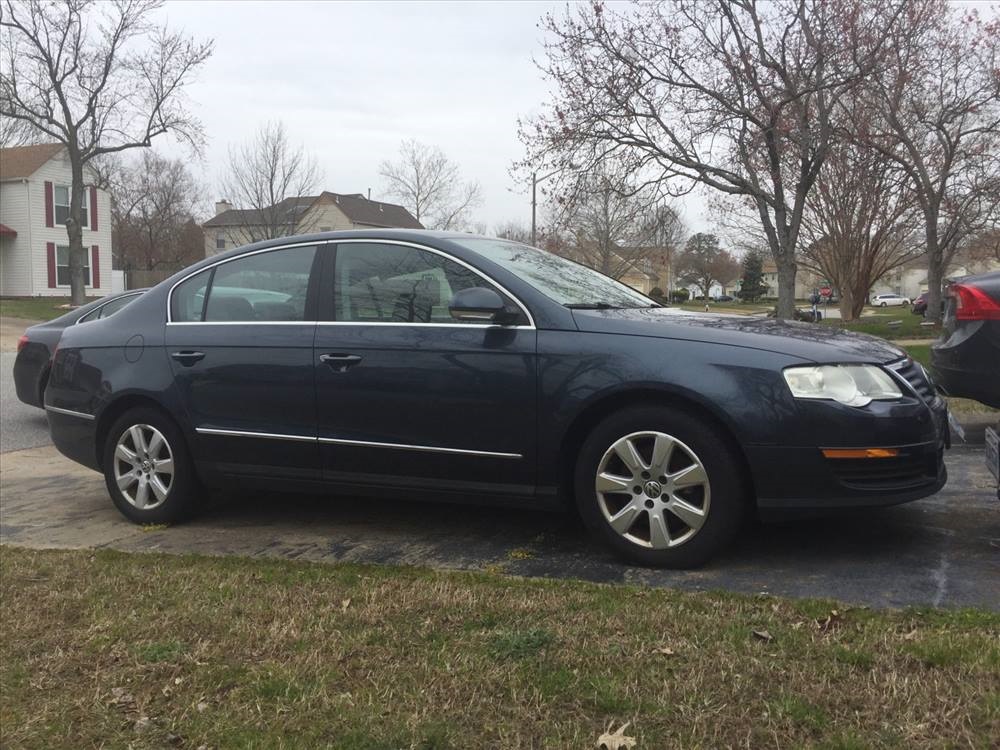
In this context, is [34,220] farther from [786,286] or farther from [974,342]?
[974,342]

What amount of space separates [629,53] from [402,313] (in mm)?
12605

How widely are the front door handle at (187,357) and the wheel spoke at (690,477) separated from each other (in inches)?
105

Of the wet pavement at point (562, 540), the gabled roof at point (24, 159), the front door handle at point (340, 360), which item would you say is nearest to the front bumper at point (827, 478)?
the wet pavement at point (562, 540)

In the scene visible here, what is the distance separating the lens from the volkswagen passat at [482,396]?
356 centimetres

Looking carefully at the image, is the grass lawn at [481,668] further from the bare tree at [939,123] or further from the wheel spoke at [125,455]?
the bare tree at [939,123]

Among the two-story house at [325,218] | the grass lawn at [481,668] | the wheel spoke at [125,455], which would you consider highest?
the two-story house at [325,218]

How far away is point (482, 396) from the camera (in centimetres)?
400

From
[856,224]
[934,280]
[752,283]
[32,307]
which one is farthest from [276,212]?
[752,283]

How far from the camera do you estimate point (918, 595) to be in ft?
10.7

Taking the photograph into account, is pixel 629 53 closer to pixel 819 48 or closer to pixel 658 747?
pixel 819 48

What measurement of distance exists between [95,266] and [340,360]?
41585mm

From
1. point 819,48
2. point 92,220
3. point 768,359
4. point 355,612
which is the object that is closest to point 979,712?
point 768,359

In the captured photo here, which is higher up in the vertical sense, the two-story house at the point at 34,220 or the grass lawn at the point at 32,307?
the two-story house at the point at 34,220

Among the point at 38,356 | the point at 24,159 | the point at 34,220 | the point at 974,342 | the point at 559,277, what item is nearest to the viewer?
the point at 974,342
